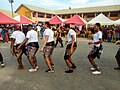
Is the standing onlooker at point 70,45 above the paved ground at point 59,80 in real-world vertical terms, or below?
above

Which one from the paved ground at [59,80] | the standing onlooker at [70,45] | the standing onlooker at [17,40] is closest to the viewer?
the paved ground at [59,80]

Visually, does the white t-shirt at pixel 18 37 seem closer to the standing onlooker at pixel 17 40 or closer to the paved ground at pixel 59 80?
the standing onlooker at pixel 17 40

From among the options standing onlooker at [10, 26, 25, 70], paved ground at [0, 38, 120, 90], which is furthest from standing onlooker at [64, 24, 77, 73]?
standing onlooker at [10, 26, 25, 70]

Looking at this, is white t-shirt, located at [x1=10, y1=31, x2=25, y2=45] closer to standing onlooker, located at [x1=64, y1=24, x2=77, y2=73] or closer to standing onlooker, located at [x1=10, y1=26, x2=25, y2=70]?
standing onlooker, located at [x1=10, y1=26, x2=25, y2=70]

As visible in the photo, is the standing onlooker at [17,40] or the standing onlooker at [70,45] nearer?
the standing onlooker at [70,45]

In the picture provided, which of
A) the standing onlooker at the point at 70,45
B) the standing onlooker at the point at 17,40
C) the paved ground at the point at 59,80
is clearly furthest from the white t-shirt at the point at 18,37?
Result: the standing onlooker at the point at 70,45

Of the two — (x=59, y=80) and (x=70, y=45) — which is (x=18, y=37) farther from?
(x=59, y=80)

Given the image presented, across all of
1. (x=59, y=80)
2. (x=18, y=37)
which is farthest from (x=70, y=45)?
(x=18, y=37)

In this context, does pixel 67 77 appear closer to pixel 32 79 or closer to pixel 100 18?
pixel 32 79

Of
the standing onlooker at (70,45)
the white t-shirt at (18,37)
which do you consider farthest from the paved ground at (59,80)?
the white t-shirt at (18,37)

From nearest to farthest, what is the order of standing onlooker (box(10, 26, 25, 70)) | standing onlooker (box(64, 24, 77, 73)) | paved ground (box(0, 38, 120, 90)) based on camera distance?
1. paved ground (box(0, 38, 120, 90))
2. standing onlooker (box(64, 24, 77, 73))
3. standing onlooker (box(10, 26, 25, 70))

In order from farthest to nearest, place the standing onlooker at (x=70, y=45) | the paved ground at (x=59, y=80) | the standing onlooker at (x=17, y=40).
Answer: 1. the standing onlooker at (x=17, y=40)
2. the standing onlooker at (x=70, y=45)
3. the paved ground at (x=59, y=80)

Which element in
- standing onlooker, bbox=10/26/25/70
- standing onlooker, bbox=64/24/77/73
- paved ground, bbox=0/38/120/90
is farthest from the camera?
standing onlooker, bbox=10/26/25/70

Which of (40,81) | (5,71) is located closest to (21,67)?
(5,71)
